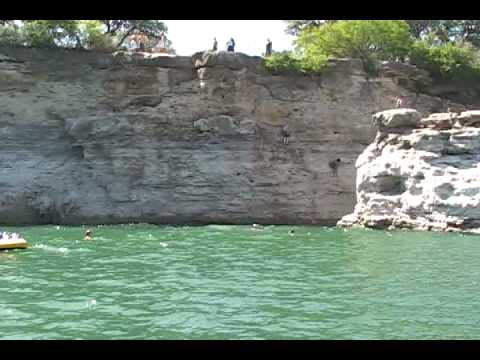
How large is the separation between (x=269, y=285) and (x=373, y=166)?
14.7 meters

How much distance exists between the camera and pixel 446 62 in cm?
3647

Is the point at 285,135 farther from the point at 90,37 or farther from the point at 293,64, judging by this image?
the point at 90,37

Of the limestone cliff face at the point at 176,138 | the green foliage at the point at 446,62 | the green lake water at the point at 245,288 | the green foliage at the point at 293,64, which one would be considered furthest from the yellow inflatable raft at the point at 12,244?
the green foliage at the point at 446,62

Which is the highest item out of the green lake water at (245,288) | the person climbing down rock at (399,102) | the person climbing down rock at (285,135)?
the person climbing down rock at (399,102)

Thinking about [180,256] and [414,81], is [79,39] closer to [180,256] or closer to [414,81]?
[414,81]

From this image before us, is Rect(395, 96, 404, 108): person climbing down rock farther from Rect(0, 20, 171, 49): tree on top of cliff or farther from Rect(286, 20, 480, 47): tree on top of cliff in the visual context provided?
Rect(286, 20, 480, 47): tree on top of cliff

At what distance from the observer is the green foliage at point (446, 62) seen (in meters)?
36.4

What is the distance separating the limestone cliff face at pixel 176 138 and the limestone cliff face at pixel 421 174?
5.27m

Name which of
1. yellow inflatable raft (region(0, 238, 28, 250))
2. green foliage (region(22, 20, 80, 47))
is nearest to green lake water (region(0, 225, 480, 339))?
yellow inflatable raft (region(0, 238, 28, 250))

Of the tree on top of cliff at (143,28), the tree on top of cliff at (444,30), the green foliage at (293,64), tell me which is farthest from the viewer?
the tree on top of cliff at (444,30)

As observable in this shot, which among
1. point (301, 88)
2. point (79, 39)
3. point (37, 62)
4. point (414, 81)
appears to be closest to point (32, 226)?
point (37, 62)

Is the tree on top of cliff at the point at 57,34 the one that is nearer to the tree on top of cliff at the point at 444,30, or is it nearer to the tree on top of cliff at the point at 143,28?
the tree on top of cliff at the point at 143,28

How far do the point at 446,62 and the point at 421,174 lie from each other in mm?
14399

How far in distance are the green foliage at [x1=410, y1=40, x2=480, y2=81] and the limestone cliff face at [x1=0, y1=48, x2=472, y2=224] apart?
145 inches
